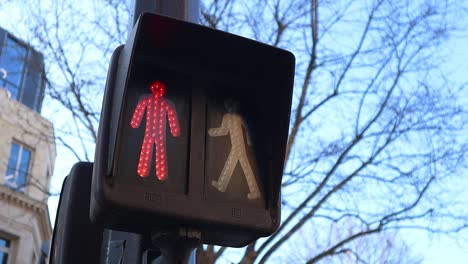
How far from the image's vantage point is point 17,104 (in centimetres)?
2934

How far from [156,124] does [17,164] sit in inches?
1135

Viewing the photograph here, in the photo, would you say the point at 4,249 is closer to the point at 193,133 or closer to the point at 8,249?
the point at 8,249

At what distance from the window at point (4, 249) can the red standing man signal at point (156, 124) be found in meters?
27.3

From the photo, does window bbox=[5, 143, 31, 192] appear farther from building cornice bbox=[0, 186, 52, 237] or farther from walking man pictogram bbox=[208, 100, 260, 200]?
walking man pictogram bbox=[208, 100, 260, 200]

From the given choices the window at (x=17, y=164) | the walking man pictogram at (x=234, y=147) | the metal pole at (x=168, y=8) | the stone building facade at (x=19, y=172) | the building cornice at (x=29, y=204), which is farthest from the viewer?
the window at (x=17, y=164)

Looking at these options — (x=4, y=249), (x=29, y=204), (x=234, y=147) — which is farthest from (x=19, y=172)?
(x=234, y=147)

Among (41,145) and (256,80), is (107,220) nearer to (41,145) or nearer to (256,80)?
(256,80)

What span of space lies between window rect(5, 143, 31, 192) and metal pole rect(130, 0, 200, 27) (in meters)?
26.5

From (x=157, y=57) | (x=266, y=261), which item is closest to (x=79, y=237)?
(x=157, y=57)

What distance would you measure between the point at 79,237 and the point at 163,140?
0.45 metres

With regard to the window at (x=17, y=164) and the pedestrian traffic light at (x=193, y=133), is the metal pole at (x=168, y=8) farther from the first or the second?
the window at (x=17, y=164)

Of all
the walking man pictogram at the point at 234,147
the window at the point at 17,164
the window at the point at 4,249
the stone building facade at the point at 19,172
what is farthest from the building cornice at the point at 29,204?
the walking man pictogram at the point at 234,147

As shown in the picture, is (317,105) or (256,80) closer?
(256,80)

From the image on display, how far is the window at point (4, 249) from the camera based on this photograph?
90.2 feet
